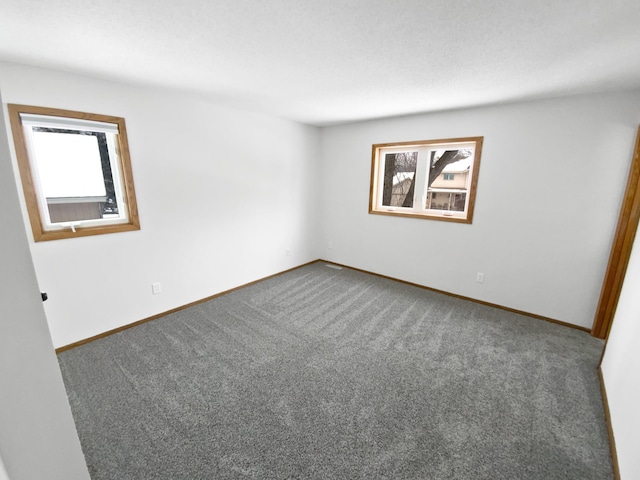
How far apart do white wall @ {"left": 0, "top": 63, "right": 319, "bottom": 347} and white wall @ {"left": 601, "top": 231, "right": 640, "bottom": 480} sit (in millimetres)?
3501

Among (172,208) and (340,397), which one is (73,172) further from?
(340,397)

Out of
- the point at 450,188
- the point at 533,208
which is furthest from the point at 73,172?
the point at 533,208

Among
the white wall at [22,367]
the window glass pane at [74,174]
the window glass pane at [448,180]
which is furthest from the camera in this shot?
the window glass pane at [448,180]

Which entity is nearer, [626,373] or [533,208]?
[626,373]

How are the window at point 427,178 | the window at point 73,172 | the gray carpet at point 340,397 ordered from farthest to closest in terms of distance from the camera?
the window at point 427,178 → the window at point 73,172 → the gray carpet at point 340,397

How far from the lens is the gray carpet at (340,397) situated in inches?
54.4

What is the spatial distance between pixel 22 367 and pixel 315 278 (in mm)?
3433

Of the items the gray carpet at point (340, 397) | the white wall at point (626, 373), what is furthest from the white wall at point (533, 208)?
the white wall at point (626, 373)

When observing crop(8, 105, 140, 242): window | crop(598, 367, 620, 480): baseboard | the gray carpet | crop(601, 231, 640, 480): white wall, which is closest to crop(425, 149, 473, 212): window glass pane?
the gray carpet

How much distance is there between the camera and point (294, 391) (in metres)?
1.84

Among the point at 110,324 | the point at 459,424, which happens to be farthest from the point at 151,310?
the point at 459,424

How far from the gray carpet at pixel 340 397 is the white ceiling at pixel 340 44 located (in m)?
2.27

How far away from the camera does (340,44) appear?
1640 millimetres

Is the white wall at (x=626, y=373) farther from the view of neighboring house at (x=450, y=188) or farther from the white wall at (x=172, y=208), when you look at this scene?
the white wall at (x=172, y=208)
